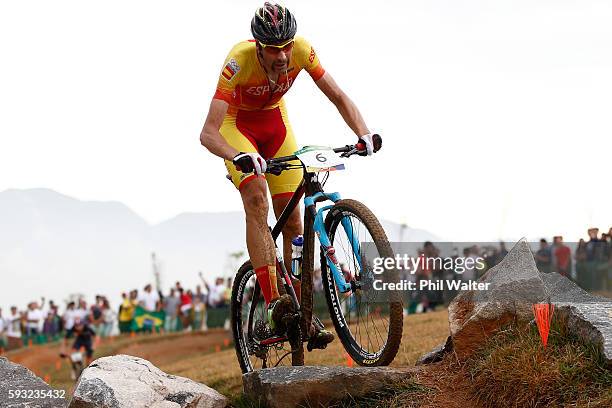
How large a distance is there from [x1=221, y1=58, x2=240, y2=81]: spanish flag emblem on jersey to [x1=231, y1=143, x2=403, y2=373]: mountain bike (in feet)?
3.21

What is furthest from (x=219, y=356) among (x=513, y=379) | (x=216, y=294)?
(x=513, y=379)

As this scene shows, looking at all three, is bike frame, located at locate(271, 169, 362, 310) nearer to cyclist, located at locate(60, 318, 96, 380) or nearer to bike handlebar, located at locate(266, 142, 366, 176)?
bike handlebar, located at locate(266, 142, 366, 176)

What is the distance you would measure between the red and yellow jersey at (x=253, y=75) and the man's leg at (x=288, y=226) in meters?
0.97

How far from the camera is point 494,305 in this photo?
7137mm

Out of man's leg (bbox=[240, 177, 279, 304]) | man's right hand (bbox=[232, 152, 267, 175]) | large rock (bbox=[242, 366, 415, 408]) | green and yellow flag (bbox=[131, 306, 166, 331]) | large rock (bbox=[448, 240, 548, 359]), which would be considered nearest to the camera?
man's right hand (bbox=[232, 152, 267, 175])

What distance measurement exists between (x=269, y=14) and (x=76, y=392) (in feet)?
12.2

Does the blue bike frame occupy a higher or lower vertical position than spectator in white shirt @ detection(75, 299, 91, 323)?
higher

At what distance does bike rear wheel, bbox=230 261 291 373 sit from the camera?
8.80 meters

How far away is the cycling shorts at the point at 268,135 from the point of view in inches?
317

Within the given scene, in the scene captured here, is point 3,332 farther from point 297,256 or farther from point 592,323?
point 592,323

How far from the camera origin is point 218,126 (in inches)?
299

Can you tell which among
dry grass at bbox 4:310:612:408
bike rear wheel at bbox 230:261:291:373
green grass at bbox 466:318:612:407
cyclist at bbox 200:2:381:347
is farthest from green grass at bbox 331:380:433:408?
bike rear wheel at bbox 230:261:291:373

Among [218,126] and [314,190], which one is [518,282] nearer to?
[314,190]

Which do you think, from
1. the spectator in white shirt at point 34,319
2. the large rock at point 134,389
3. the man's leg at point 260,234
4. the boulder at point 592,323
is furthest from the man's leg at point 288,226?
the spectator in white shirt at point 34,319
